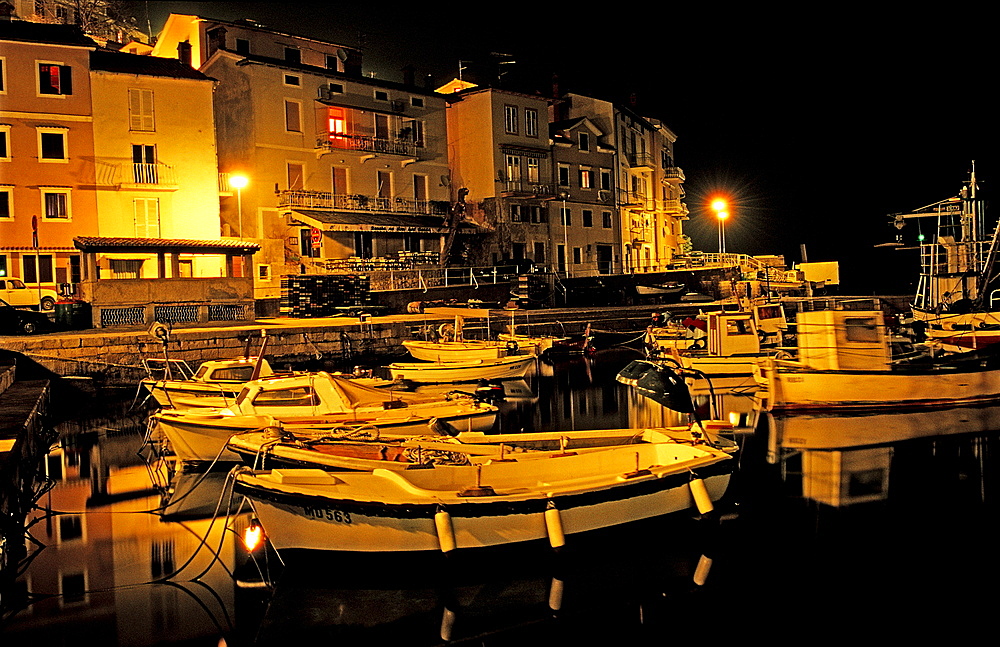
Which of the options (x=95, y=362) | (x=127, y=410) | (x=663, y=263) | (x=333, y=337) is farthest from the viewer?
(x=663, y=263)

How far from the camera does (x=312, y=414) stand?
15.9 metres

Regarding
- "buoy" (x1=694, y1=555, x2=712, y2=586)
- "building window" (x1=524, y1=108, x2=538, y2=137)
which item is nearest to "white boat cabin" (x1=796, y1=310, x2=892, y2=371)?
"buoy" (x1=694, y1=555, x2=712, y2=586)

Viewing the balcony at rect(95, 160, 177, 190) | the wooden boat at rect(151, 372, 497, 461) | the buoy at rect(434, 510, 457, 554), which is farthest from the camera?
the balcony at rect(95, 160, 177, 190)

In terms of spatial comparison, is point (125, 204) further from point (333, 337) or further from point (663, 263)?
point (663, 263)

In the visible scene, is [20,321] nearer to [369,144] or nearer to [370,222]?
[370,222]

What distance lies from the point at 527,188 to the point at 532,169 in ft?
6.11

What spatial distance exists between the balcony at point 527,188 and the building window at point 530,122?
3.54 meters

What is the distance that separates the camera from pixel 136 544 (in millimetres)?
11781

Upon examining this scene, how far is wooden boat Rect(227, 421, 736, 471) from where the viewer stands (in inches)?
441

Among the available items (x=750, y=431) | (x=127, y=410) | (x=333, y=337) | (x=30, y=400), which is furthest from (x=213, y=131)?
(x=750, y=431)

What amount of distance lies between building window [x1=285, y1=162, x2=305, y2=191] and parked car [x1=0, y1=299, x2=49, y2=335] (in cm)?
1869

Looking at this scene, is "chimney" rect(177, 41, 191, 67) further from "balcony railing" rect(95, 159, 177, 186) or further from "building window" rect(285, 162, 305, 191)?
"balcony railing" rect(95, 159, 177, 186)

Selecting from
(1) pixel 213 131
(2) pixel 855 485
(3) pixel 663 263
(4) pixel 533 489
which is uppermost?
(1) pixel 213 131

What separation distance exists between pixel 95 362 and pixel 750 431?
66.6 feet
